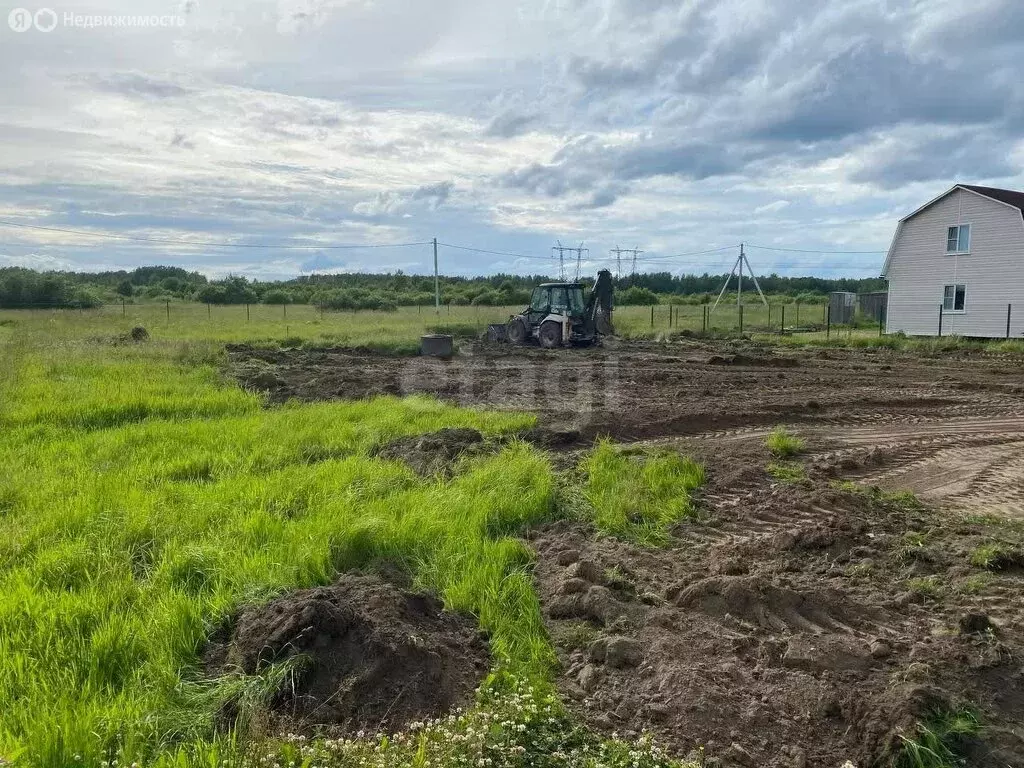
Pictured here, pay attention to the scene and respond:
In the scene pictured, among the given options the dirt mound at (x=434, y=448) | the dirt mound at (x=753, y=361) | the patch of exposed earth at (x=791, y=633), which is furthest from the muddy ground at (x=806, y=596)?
the dirt mound at (x=753, y=361)

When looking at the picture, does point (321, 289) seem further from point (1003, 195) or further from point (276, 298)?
point (1003, 195)

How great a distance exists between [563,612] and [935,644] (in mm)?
2256

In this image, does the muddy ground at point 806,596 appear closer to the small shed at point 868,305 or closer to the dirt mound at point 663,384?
the dirt mound at point 663,384

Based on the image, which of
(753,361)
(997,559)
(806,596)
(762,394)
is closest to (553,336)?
(753,361)

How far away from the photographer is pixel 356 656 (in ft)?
13.9

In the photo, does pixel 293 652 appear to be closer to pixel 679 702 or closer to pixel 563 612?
pixel 563 612

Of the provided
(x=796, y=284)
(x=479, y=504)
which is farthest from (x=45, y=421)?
(x=796, y=284)

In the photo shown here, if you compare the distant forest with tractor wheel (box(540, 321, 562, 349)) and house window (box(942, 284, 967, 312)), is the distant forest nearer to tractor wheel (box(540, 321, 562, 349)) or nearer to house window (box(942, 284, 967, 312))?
house window (box(942, 284, 967, 312))

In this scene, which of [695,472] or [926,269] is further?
[926,269]

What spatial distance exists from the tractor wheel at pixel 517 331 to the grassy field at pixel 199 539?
47.2ft

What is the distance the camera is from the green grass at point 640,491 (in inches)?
264

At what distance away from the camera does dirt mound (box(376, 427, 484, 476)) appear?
8523mm

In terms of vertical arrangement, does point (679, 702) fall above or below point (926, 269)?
below

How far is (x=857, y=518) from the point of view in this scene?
21.8 feet
